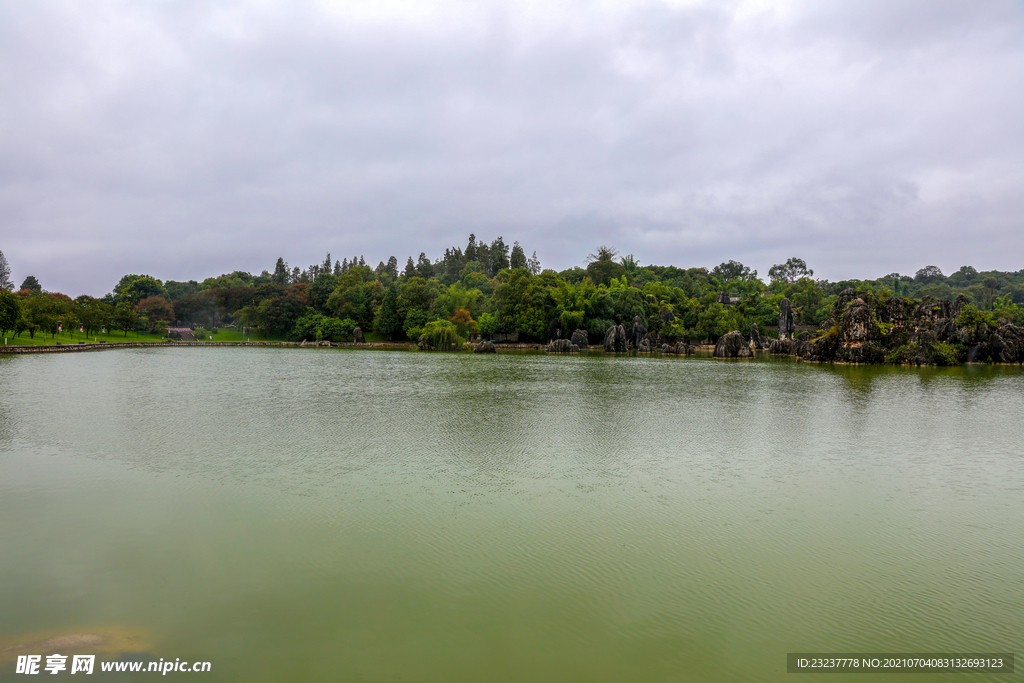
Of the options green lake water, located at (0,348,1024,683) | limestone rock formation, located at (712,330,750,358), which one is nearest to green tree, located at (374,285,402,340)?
limestone rock formation, located at (712,330,750,358)

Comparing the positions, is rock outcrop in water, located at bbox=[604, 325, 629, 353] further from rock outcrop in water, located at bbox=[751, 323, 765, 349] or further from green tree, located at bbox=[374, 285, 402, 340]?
green tree, located at bbox=[374, 285, 402, 340]

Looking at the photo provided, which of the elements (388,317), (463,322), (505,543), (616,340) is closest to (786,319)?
(616,340)

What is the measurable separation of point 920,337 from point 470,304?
2113 inches

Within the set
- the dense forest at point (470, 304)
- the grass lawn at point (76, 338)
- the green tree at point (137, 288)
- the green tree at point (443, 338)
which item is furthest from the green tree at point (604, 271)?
the green tree at point (137, 288)

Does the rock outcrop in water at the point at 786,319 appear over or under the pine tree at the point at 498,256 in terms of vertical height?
under

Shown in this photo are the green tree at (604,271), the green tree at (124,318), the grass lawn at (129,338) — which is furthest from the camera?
the green tree at (604,271)

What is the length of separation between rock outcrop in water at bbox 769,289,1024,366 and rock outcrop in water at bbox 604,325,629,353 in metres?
22.0

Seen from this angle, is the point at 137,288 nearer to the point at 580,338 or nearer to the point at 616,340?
the point at 580,338

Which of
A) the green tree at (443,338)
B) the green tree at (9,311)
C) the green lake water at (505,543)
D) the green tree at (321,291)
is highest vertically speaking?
the green tree at (321,291)

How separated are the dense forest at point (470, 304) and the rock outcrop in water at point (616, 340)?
12.9 ft

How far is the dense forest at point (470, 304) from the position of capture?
70500mm

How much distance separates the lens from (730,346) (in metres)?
57.4

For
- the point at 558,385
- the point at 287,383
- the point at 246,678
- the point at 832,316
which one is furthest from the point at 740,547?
the point at 832,316

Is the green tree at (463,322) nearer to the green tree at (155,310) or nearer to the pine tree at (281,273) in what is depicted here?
the green tree at (155,310)
